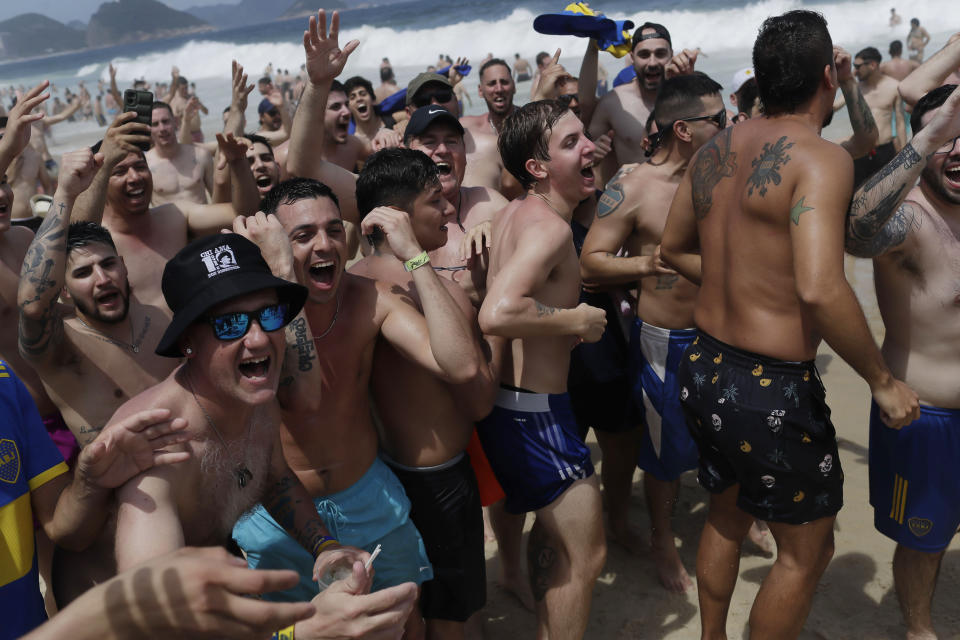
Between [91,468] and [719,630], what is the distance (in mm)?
2416

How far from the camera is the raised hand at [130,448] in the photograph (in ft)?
6.07

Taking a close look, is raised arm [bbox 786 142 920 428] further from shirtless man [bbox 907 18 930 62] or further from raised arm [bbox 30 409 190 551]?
shirtless man [bbox 907 18 930 62]

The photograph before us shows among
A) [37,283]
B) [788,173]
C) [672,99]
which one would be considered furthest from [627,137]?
[37,283]

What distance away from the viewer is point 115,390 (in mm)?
3193

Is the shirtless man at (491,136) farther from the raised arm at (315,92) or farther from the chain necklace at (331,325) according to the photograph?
the chain necklace at (331,325)

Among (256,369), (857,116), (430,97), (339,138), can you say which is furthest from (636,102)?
(256,369)

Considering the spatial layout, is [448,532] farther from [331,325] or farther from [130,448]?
[130,448]

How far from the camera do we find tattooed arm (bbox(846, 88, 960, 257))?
2.48 m

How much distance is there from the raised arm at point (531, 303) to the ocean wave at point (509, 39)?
99.4 feet

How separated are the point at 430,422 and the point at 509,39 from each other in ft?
160

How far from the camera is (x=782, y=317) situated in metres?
2.67

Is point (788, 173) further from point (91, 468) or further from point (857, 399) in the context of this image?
point (857, 399)

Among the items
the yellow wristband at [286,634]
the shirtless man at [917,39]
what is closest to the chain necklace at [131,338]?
the yellow wristband at [286,634]

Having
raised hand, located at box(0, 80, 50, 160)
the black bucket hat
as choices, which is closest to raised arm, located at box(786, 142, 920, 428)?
the black bucket hat
